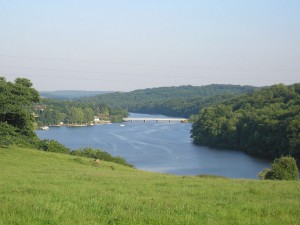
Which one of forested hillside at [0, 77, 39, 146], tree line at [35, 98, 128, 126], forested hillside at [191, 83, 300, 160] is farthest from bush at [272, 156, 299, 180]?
tree line at [35, 98, 128, 126]

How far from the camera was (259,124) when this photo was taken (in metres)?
99.5

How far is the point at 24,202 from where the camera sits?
29.3 ft

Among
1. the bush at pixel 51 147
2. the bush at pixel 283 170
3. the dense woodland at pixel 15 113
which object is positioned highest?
the dense woodland at pixel 15 113

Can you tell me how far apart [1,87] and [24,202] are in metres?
28.8

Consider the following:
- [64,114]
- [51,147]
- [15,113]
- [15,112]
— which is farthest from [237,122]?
[64,114]

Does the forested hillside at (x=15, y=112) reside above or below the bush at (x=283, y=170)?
above

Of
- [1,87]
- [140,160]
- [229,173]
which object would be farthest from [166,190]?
[140,160]

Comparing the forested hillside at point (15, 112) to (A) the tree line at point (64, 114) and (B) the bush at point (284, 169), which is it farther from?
(A) the tree line at point (64, 114)

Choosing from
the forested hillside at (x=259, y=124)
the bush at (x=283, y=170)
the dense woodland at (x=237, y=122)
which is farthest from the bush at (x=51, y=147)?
the forested hillside at (x=259, y=124)

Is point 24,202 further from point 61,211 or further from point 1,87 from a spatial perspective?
point 1,87

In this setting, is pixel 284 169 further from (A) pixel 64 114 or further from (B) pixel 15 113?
(A) pixel 64 114

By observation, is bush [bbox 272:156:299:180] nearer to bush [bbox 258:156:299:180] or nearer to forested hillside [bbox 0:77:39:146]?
bush [bbox 258:156:299:180]

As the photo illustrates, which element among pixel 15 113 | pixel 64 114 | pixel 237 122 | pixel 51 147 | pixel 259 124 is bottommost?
pixel 51 147

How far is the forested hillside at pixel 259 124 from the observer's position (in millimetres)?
87438
